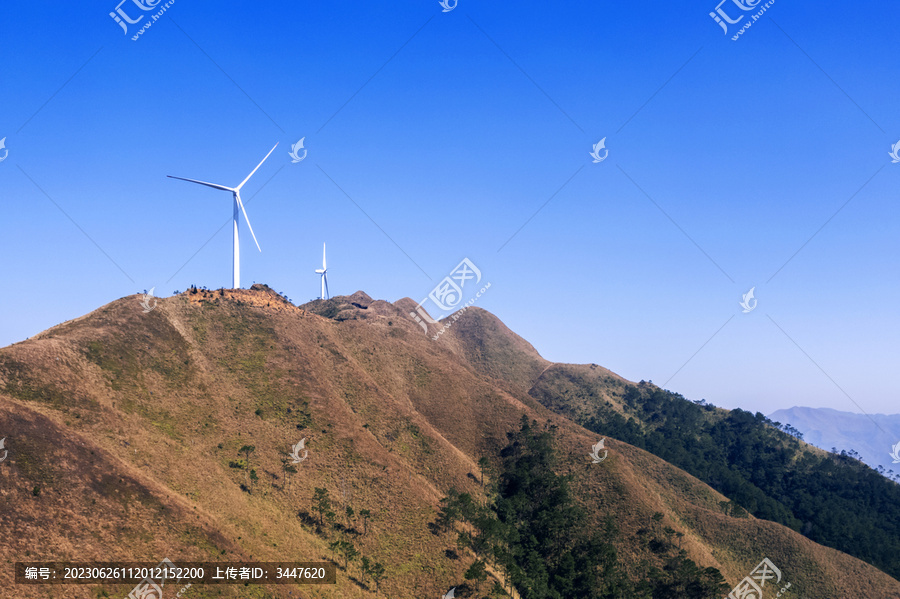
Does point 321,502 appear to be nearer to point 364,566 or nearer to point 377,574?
point 364,566

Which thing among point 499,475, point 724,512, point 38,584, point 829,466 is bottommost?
point 38,584

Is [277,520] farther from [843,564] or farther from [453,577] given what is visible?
[843,564]

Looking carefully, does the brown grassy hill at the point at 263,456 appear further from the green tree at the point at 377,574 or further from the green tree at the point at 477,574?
the green tree at the point at 477,574

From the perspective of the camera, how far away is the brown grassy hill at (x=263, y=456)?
6328 centimetres

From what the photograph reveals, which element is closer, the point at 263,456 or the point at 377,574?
the point at 377,574

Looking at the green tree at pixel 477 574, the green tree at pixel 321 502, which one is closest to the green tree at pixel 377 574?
the green tree at pixel 321 502

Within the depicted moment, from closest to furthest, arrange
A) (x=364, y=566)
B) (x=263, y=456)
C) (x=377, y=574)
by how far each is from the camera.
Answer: (x=377, y=574), (x=364, y=566), (x=263, y=456)

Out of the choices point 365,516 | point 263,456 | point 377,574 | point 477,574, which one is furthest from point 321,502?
point 477,574

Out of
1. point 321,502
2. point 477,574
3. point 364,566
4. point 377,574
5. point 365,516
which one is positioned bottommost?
point 321,502

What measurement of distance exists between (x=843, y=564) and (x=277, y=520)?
384 feet

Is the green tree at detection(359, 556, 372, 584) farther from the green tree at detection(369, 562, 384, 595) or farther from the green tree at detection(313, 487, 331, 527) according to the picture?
the green tree at detection(313, 487, 331, 527)

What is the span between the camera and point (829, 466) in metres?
198

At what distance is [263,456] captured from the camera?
308 feet

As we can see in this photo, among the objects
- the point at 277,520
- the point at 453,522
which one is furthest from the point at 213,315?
the point at 453,522
